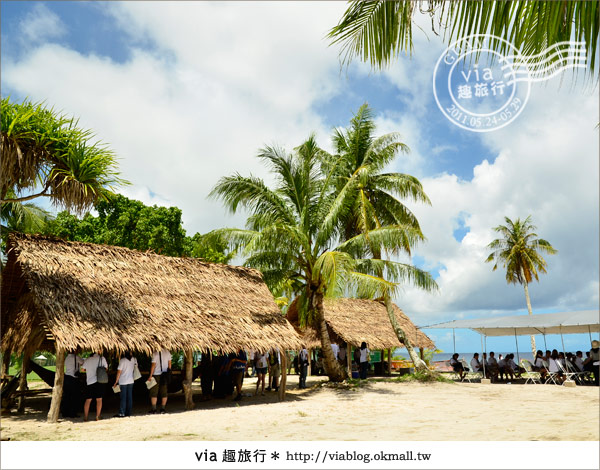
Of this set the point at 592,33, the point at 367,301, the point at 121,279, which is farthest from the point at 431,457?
the point at 367,301

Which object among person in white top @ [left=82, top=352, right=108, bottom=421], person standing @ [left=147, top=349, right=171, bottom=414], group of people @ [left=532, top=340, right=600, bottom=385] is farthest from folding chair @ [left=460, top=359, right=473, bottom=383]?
person in white top @ [left=82, top=352, right=108, bottom=421]

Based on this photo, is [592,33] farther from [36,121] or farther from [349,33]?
[36,121]

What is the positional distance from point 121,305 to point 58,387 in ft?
6.12

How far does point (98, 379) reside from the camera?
8.69m

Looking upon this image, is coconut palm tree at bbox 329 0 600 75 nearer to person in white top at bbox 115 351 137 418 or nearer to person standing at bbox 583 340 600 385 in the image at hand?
person in white top at bbox 115 351 137 418

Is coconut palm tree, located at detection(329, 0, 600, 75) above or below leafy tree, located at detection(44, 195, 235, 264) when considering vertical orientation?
below

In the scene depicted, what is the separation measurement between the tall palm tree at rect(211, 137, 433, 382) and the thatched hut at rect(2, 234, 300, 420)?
151cm

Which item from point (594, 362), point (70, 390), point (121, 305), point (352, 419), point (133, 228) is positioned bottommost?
point (352, 419)

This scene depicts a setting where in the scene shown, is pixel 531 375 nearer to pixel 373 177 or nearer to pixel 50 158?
pixel 373 177

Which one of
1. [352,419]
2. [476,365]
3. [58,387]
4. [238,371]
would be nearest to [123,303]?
[58,387]

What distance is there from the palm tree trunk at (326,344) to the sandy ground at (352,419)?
1306 mm

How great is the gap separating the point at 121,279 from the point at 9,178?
339 cm

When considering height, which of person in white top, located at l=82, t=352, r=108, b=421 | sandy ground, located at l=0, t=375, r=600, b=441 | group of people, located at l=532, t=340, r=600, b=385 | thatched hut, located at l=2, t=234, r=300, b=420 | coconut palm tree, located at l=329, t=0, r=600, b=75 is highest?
coconut palm tree, located at l=329, t=0, r=600, b=75

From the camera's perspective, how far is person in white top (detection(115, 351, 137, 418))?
8.88 m
